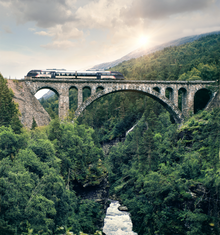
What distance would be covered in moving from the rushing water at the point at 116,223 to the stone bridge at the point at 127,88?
14825mm

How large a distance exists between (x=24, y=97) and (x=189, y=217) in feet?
82.6

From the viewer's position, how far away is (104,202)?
3209cm

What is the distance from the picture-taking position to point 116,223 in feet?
106

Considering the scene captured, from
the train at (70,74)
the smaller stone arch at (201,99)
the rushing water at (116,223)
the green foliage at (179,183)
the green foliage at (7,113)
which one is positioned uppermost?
the train at (70,74)

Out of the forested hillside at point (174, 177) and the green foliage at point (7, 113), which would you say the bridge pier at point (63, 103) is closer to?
the green foliage at point (7, 113)

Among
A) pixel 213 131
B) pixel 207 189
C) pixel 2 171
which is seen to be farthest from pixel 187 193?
pixel 2 171

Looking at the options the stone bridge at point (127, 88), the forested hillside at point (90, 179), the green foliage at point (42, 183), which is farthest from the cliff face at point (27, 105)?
the green foliage at point (42, 183)

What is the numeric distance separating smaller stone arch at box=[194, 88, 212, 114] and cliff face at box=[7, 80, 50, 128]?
81.3 ft

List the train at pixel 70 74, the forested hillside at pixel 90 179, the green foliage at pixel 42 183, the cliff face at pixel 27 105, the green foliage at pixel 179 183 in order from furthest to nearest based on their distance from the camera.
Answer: the train at pixel 70 74
the cliff face at pixel 27 105
the green foliage at pixel 179 183
the forested hillside at pixel 90 179
the green foliage at pixel 42 183

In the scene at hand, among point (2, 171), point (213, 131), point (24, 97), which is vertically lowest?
point (2, 171)

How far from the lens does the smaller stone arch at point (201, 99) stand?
4498 cm

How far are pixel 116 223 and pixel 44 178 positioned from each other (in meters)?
15.8

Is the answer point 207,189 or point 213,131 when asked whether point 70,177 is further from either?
point 213,131

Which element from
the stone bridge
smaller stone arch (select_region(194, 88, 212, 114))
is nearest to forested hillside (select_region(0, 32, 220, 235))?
the stone bridge
